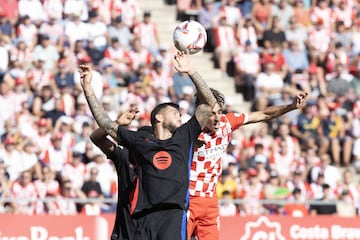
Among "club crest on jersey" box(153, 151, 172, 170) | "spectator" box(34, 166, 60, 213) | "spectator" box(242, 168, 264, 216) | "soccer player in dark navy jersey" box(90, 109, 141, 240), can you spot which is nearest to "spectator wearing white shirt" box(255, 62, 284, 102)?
"spectator" box(242, 168, 264, 216)

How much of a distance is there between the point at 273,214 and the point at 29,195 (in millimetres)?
3642

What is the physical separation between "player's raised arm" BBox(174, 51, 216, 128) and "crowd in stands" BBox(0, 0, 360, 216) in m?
6.63

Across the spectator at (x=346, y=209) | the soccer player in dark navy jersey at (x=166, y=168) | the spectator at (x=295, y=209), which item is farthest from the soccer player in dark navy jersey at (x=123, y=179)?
the spectator at (x=346, y=209)

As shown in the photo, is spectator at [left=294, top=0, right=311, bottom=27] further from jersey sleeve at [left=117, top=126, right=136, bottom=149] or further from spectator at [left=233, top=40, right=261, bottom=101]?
jersey sleeve at [left=117, top=126, right=136, bottom=149]

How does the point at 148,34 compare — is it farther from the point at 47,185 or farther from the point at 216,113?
the point at 216,113

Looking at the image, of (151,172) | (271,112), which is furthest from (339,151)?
(151,172)

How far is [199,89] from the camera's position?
30.9 feet

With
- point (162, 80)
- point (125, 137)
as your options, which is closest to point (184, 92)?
point (162, 80)

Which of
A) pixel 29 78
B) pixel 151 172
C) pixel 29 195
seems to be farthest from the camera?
pixel 29 78

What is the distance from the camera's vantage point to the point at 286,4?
22.5m

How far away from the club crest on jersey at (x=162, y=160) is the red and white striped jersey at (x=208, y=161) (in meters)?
1.52

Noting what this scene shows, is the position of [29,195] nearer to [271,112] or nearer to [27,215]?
[27,215]

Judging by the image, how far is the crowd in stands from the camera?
1702cm

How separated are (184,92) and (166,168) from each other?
10.2 m
